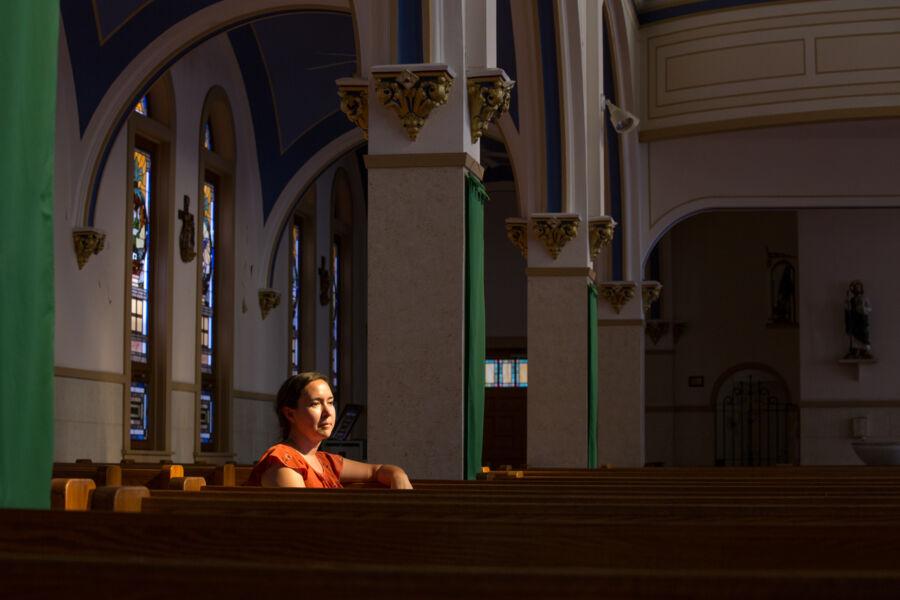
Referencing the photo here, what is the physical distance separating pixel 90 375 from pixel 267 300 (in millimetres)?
4691

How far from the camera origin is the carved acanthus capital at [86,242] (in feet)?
44.2

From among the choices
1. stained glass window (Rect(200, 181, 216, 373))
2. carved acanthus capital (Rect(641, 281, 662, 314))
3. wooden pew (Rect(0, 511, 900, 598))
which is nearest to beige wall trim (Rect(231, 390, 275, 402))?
stained glass window (Rect(200, 181, 216, 373))

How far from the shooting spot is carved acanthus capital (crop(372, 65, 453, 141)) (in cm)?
737

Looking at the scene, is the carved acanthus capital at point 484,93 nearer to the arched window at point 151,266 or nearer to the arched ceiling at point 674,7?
the arched window at point 151,266

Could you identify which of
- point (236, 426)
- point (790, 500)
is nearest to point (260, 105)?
point (236, 426)

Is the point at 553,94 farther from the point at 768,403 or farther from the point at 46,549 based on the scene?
the point at 768,403

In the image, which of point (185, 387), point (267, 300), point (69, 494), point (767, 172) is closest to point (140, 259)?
point (185, 387)

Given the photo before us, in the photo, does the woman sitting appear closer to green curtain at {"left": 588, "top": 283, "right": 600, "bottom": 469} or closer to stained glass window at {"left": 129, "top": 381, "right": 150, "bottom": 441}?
green curtain at {"left": 588, "top": 283, "right": 600, "bottom": 469}

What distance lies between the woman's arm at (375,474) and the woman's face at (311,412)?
0.32m

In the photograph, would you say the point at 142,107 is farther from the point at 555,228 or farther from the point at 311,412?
the point at 311,412

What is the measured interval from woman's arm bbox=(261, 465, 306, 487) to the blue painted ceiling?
1011 centimetres

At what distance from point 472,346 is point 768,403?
17033 millimetres

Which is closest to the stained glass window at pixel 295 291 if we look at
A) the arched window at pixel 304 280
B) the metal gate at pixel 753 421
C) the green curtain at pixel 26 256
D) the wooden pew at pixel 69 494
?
the arched window at pixel 304 280

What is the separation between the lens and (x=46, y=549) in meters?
2.12
